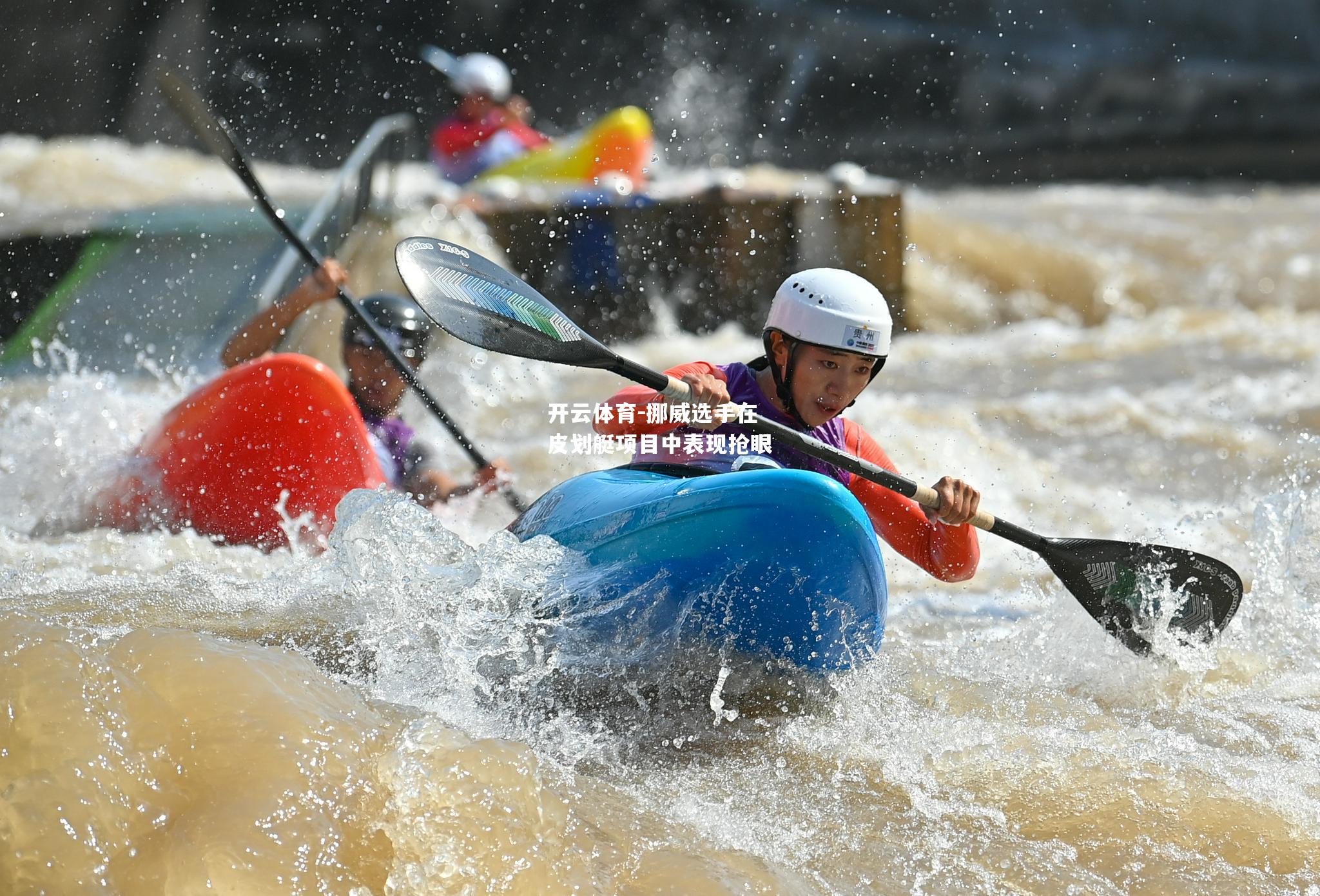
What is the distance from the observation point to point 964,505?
3268 millimetres

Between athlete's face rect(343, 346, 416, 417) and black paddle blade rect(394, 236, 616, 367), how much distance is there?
2.92 ft

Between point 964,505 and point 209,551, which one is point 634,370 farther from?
point 209,551

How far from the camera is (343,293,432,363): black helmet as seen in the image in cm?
462

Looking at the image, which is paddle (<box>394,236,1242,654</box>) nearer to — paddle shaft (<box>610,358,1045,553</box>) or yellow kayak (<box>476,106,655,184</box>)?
paddle shaft (<box>610,358,1045,553</box>)

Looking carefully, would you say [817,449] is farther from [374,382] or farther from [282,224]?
[282,224]

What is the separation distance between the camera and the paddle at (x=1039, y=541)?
141 inches

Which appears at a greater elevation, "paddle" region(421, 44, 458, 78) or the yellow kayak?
"paddle" region(421, 44, 458, 78)

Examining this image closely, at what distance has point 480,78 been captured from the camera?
32.0 feet

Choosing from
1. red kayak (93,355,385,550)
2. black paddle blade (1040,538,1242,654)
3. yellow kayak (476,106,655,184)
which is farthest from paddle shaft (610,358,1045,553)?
yellow kayak (476,106,655,184)

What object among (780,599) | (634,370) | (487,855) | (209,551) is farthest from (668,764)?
(209,551)

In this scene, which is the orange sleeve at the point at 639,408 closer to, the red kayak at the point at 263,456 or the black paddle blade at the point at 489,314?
the black paddle blade at the point at 489,314

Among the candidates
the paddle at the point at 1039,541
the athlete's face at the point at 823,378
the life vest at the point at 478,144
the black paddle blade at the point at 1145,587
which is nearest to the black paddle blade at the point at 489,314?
the paddle at the point at 1039,541

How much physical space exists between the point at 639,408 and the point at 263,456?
54.7 inches

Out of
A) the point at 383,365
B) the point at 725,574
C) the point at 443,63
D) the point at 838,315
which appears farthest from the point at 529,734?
the point at 443,63
